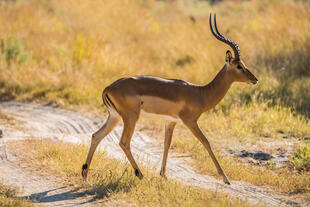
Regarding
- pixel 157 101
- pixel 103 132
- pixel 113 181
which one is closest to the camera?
pixel 113 181

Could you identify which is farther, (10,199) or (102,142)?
(102,142)

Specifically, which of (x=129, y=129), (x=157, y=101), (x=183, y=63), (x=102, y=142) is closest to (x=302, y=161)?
(x=157, y=101)

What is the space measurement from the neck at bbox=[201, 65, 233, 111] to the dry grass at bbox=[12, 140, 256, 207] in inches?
48.3

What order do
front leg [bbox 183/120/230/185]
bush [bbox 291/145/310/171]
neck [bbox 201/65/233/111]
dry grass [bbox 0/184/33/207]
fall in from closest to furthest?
dry grass [bbox 0/184/33/207] → front leg [bbox 183/120/230/185] → neck [bbox 201/65/233/111] → bush [bbox 291/145/310/171]

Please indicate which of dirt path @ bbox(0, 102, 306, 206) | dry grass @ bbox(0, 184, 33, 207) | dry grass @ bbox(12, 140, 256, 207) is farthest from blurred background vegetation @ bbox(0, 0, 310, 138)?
dry grass @ bbox(0, 184, 33, 207)

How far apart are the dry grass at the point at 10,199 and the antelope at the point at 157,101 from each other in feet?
3.30

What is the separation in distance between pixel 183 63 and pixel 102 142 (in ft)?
19.8

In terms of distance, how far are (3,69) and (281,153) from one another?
25.7 feet

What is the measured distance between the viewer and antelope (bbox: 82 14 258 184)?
21.3 feet

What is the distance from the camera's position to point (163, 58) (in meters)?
15.1

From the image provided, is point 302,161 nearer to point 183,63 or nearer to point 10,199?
point 10,199

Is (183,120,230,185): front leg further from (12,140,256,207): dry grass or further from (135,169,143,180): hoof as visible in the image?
(135,169,143,180): hoof

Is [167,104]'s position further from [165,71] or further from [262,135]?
[165,71]

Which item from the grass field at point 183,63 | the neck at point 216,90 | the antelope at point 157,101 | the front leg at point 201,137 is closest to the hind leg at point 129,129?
the antelope at point 157,101
